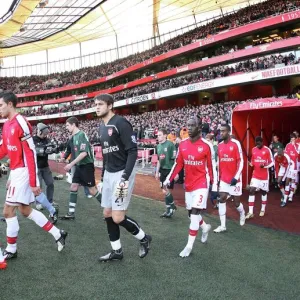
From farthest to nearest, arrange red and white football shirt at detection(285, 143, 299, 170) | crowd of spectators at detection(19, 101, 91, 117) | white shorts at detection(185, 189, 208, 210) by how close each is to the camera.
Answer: crowd of spectators at detection(19, 101, 91, 117)
red and white football shirt at detection(285, 143, 299, 170)
white shorts at detection(185, 189, 208, 210)

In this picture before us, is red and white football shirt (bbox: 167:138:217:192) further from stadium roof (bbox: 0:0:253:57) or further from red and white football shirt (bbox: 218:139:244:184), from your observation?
stadium roof (bbox: 0:0:253:57)

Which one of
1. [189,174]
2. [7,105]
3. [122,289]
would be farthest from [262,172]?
[7,105]

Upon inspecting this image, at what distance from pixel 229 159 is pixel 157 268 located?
2.97m

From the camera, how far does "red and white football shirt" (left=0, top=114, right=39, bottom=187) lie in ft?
14.0

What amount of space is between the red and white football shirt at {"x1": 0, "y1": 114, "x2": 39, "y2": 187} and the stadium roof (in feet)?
99.0

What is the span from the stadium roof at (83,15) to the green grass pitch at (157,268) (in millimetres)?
30248

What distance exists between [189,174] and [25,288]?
2740mm

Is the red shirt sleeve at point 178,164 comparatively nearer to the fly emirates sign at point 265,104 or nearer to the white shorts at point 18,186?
the white shorts at point 18,186

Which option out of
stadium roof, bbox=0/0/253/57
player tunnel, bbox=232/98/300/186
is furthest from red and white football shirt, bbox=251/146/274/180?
stadium roof, bbox=0/0/253/57

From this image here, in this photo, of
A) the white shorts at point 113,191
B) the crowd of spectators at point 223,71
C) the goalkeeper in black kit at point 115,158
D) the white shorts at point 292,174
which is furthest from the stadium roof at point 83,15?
the white shorts at point 113,191

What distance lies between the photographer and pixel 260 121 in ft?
40.4

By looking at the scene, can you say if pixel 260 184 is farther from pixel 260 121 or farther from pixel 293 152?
pixel 260 121

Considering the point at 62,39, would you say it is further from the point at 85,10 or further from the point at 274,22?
the point at 274,22

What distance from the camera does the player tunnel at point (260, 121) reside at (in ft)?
33.0
